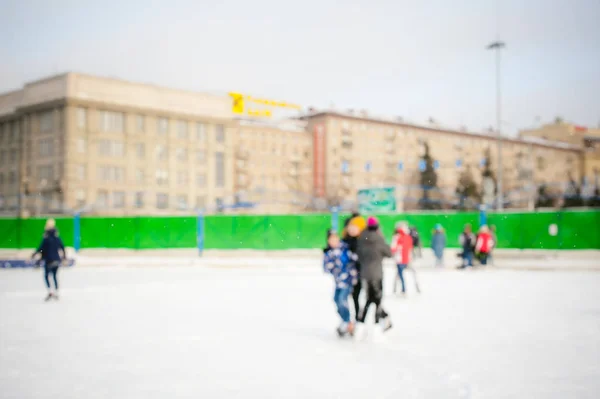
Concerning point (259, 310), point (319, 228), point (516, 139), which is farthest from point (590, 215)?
point (516, 139)

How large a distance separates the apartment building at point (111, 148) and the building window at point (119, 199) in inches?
4.4

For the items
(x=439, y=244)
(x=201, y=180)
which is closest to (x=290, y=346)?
(x=439, y=244)

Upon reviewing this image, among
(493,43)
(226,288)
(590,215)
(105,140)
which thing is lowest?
(226,288)

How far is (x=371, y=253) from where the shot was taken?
360 inches

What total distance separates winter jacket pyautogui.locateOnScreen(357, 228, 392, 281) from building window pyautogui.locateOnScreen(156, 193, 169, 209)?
66.5 metres

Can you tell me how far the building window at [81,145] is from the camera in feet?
224

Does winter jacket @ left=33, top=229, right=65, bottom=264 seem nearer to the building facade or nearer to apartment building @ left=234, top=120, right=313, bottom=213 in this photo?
the building facade

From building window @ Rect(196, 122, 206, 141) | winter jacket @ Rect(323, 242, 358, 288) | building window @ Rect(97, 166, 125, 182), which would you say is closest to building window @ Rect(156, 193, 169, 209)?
building window @ Rect(97, 166, 125, 182)

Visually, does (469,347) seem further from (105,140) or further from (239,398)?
(105,140)

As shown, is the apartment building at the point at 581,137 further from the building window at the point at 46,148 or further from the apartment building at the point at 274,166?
the building window at the point at 46,148

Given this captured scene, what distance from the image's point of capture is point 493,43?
53.0 metres

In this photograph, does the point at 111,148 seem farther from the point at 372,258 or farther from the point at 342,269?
the point at 372,258

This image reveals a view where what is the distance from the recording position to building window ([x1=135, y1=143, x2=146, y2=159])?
2896 inches

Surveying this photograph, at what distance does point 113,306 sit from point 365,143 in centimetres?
8520
